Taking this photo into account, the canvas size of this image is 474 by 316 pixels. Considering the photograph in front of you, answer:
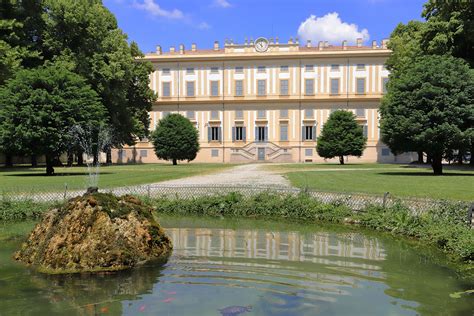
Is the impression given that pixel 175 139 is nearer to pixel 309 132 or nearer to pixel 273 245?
pixel 309 132

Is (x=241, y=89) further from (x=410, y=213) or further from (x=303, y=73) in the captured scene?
(x=410, y=213)

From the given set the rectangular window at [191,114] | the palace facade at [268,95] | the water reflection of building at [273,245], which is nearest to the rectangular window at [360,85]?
the palace facade at [268,95]

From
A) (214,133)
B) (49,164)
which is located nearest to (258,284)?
(49,164)

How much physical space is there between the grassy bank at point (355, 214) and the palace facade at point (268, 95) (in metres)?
44.8

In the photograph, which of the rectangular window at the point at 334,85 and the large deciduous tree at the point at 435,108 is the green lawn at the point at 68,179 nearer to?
the large deciduous tree at the point at 435,108

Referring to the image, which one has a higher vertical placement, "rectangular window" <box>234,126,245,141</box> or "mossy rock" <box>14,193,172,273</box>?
"rectangular window" <box>234,126,245,141</box>

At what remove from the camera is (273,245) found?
8.70m

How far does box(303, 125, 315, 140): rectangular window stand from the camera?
5988 cm

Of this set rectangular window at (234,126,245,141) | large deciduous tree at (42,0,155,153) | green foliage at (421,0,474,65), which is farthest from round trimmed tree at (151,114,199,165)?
green foliage at (421,0,474,65)

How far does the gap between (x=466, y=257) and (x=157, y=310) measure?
5358 mm

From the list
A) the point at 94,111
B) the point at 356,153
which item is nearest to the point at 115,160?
the point at 356,153

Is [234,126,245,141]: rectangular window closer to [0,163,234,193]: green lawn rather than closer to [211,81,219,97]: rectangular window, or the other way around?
[211,81,219,97]: rectangular window

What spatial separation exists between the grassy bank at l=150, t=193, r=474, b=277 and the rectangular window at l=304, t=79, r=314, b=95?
48411 mm

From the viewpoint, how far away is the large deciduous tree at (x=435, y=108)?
2380 centimetres
